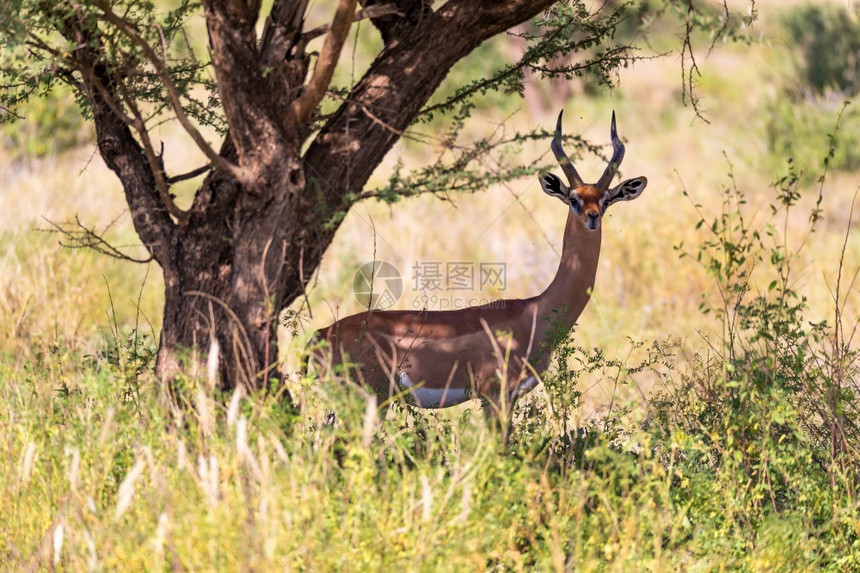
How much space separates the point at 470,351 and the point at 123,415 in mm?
2038

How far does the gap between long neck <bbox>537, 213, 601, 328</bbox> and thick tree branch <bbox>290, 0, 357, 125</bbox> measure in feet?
6.13

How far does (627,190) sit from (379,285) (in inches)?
194

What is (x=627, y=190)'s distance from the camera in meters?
5.58

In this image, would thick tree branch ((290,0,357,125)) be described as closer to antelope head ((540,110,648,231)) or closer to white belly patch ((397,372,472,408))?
antelope head ((540,110,648,231))

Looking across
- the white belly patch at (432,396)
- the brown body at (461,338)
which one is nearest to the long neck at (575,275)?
the brown body at (461,338)

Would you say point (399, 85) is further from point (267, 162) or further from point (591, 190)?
point (591, 190)

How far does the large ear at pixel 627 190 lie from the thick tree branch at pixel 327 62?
1924 millimetres

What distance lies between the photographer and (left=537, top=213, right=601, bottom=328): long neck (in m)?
5.55

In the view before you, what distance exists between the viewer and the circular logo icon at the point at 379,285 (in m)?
9.25

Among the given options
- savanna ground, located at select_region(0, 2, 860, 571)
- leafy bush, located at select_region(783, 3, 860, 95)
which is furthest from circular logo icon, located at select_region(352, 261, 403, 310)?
leafy bush, located at select_region(783, 3, 860, 95)

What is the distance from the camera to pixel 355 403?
11.7 ft

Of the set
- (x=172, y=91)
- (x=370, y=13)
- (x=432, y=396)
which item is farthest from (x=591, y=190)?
(x=172, y=91)

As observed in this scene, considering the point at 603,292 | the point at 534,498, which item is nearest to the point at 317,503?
the point at 534,498

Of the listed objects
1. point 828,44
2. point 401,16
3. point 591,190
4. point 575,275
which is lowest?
point 575,275
